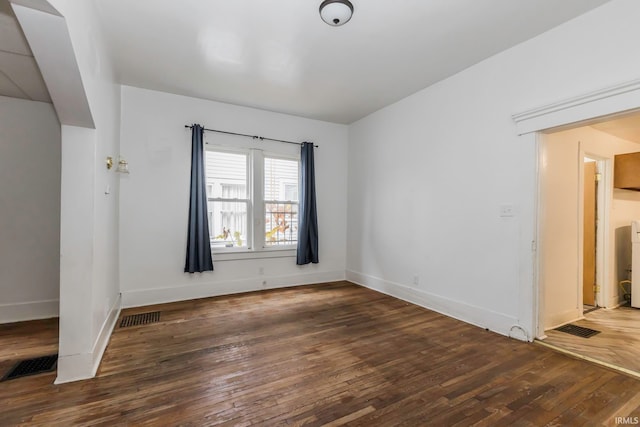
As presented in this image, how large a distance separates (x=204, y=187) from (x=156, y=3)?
229 centimetres

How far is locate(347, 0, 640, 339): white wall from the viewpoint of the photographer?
8.09ft

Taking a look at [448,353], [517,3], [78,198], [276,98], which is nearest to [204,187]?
[276,98]

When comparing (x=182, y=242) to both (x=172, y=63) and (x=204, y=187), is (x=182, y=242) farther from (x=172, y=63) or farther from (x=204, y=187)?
(x=172, y=63)

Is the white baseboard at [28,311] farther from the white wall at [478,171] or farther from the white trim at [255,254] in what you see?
the white wall at [478,171]

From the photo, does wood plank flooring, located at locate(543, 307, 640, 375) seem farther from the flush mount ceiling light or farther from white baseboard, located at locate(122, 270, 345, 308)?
the flush mount ceiling light

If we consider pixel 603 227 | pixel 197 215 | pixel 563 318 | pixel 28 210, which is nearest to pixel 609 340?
pixel 563 318

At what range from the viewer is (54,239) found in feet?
11.5

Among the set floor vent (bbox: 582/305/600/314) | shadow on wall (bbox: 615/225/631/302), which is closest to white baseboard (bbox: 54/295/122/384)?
floor vent (bbox: 582/305/600/314)

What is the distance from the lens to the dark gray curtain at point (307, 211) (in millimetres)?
4941

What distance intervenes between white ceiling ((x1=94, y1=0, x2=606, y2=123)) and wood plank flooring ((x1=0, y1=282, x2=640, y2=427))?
2920mm

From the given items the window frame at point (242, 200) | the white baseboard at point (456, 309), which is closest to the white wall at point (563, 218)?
the white baseboard at point (456, 309)

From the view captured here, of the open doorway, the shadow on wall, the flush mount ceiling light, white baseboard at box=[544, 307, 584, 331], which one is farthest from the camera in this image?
the shadow on wall

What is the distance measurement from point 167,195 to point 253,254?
5.03 ft

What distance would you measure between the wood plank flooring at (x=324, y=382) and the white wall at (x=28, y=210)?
688 millimetres
